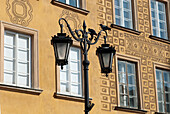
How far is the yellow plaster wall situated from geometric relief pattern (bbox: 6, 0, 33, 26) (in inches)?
1.4

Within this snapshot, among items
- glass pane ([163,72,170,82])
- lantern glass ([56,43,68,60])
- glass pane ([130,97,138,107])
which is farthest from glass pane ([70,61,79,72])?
lantern glass ([56,43,68,60])

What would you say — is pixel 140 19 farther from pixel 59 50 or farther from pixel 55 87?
pixel 59 50

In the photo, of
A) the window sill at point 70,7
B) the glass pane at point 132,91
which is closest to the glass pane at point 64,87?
the window sill at point 70,7

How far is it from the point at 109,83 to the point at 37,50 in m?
3.23

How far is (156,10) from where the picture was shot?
19625 millimetres

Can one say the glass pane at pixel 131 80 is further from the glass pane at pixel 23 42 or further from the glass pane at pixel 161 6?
the glass pane at pixel 23 42

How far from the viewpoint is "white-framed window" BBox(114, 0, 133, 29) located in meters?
18.0

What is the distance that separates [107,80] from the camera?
651 inches

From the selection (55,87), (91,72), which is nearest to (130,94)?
(91,72)

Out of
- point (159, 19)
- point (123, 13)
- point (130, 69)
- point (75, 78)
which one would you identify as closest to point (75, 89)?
point (75, 78)

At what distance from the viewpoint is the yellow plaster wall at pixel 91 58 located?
45.8 ft

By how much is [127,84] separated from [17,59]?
495 cm

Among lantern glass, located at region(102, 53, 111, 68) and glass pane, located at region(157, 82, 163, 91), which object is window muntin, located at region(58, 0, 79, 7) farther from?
lantern glass, located at region(102, 53, 111, 68)

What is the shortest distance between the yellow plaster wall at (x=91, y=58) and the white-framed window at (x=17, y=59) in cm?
39
